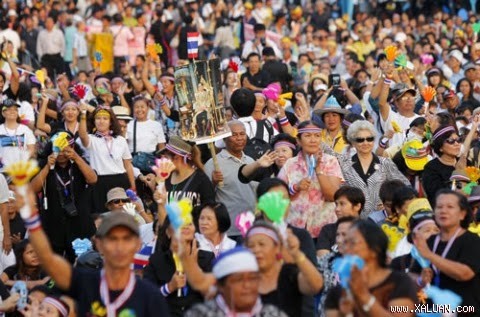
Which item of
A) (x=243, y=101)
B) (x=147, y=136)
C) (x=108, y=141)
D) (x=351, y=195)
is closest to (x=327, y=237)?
(x=351, y=195)

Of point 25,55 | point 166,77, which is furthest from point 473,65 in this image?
point 25,55

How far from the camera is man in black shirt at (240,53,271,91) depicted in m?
18.2

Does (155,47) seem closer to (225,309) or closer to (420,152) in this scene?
(420,152)

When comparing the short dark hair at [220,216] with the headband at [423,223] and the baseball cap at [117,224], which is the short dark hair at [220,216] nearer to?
the headband at [423,223]

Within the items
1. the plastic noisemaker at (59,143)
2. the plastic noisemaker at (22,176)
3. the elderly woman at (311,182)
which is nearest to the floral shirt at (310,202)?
the elderly woman at (311,182)

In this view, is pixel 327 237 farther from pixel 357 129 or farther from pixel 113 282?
A: pixel 113 282

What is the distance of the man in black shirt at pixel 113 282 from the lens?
24.0 feet

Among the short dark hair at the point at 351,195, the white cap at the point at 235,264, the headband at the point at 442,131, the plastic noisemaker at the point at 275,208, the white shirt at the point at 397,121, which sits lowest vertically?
the white shirt at the point at 397,121

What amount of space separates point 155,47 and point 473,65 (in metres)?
5.44

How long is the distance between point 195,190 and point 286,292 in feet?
11.2

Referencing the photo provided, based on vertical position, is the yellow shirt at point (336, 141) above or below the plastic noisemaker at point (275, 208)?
below

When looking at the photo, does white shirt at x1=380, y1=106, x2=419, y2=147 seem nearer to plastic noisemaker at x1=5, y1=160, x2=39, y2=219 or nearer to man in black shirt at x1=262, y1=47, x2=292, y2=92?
man in black shirt at x1=262, y1=47, x2=292, y2=92

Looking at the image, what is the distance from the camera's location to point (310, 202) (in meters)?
11.2

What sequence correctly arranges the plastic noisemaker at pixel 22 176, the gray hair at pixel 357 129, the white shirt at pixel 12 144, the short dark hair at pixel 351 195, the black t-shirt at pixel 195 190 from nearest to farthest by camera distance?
the plastic noisemaker at pixel 22 176, the short dark hair at pixel 351 195, the black t-shirt at pixel 195 190, the gray hair at pixel 357 129, the white shirt at pixel 12 144
